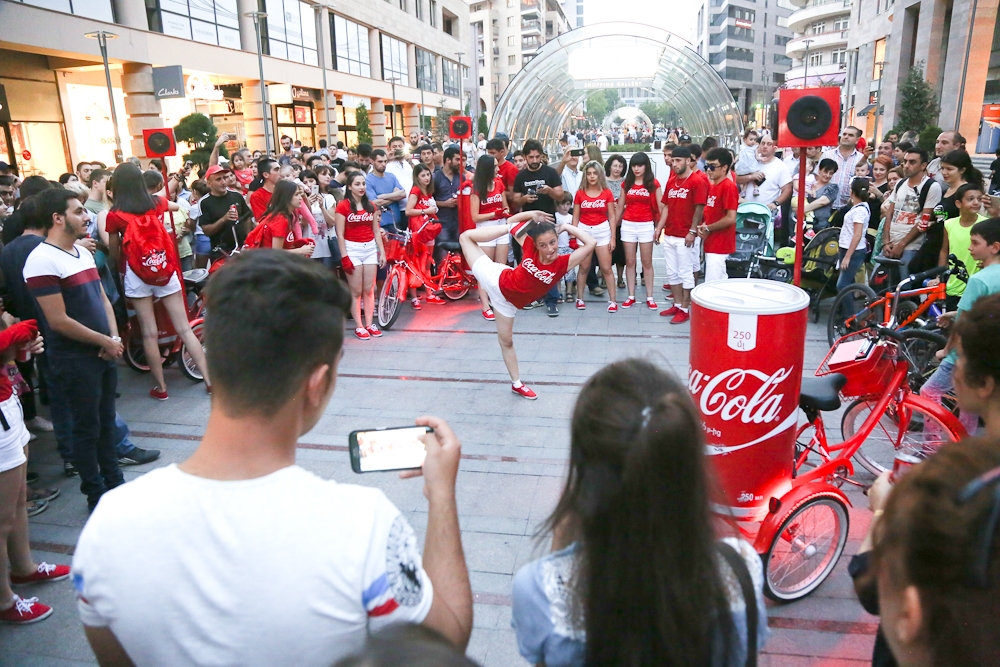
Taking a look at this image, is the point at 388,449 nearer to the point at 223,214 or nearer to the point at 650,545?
the point at 650,545

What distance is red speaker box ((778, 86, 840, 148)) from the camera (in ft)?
12.9

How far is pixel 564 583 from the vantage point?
140 centimetres

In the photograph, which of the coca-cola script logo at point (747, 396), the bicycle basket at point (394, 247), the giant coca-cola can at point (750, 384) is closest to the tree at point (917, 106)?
the bicycle basket at point (394, 247)

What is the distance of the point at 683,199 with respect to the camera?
763 cm

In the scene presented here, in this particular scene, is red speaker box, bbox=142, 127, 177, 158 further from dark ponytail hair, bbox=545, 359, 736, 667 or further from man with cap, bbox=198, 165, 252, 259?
dark ponytail hair, bbox=545, 359, 736, 667

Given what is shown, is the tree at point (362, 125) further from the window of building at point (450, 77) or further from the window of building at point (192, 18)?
the window of building at point (450, 77)

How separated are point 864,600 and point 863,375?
2.13 metres

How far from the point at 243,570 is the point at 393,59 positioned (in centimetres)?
3757

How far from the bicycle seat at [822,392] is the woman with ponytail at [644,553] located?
204cm

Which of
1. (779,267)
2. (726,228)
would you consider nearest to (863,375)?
(726,228)

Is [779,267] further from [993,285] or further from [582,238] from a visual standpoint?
[993,285]

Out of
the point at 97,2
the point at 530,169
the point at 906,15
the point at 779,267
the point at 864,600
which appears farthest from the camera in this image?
the point at 906,15

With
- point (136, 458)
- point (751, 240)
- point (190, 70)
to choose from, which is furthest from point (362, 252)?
point (190, 70)

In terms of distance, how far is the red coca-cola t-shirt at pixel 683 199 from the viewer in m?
7.42
